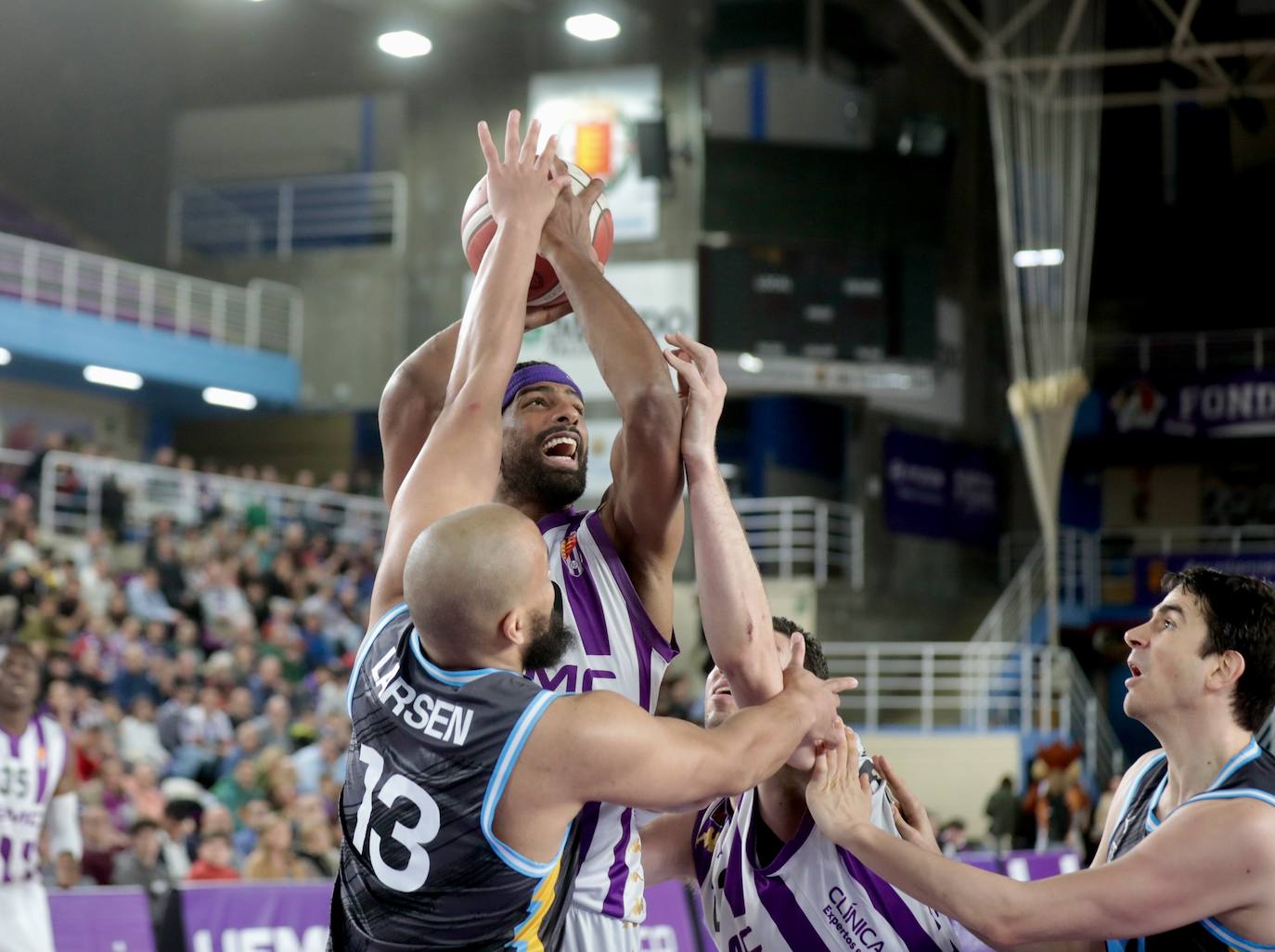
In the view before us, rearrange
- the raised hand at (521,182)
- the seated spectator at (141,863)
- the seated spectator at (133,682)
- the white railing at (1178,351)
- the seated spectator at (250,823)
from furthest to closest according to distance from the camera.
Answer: the white railing at (1178,351) < the seated spectator at (133,682) < the seated spectator at (250,823) < the seated spectator at (141,863) < the raised hand at (521,182)

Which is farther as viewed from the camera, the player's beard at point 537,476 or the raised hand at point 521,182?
the player's beard at point 537,476

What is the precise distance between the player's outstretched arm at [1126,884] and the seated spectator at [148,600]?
43.0ft

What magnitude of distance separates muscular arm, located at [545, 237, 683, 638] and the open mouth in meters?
0.10

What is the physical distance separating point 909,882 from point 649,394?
1.20 metres

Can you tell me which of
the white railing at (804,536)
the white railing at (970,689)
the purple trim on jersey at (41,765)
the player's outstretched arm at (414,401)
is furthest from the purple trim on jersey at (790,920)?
the white railing at (804,536)

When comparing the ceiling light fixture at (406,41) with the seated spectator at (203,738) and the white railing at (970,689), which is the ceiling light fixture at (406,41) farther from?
the white railing at (970,689)

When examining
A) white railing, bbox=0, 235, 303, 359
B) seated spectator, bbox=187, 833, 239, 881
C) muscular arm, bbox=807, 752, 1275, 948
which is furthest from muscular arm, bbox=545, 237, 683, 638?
white railing, bbox=0, 235, 303, 359

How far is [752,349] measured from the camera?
2016 cm

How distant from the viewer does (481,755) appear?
2.81m

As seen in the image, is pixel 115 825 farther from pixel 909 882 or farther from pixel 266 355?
pixel 266 355

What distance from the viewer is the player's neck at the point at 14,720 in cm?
797

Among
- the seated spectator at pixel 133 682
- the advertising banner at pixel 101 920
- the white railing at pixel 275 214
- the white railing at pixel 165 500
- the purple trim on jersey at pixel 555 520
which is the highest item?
the white railing at pixel 275 214

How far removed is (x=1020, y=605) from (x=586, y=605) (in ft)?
67.7

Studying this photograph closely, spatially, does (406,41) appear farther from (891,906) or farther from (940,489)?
(891,906)
